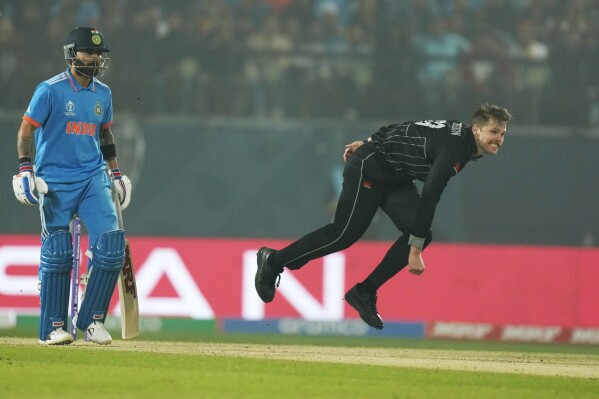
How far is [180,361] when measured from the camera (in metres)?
6.75

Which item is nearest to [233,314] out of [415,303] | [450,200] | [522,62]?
[415,303]

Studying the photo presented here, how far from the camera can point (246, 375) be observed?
6281 millimetres

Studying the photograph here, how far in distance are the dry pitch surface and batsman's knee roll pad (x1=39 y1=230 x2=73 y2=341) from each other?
0.23m

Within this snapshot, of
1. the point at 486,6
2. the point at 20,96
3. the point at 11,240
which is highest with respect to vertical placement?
the point at 486,6

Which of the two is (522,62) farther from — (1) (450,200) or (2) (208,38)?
(2) (208,38)

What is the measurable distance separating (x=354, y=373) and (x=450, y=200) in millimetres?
6068

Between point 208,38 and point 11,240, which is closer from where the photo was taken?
point 11,240

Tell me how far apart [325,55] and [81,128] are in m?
6.20

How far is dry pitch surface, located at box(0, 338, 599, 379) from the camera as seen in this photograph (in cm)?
705

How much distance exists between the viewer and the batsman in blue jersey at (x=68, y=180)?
697cm

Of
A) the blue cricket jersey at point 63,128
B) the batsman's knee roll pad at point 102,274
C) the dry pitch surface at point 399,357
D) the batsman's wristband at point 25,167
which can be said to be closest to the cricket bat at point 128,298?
the dry pitch surface at point 399,357

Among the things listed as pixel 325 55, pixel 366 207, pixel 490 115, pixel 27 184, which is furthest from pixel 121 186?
pixel 325 55

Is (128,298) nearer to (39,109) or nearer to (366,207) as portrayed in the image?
(39,109)

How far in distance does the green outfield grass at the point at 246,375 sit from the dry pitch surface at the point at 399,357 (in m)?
0.01
